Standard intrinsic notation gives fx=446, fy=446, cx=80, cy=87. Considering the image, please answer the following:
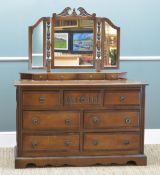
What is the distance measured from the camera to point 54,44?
3.94m

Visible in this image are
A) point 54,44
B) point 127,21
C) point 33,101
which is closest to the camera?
point 33,101

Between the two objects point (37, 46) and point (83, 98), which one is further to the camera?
point (37, 46)

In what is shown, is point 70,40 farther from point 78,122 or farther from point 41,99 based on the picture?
point 78,122

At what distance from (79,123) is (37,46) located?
82 cm

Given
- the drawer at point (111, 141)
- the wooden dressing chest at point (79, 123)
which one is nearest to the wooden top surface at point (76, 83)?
the wooden dressing chest at point (79, 123)

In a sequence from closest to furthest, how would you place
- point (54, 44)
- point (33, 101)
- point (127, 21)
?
point (33, 101)
point (54, 44)
point (127, 21)

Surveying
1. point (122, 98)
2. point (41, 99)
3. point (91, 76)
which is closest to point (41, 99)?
point (41, 99)

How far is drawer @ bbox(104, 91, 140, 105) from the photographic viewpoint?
3.65 metres

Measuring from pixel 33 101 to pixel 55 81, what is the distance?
0.31m

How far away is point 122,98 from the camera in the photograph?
12.0 feet

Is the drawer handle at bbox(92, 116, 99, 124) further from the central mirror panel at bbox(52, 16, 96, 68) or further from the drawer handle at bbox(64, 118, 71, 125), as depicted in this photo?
the central mirror panel at bbox(52, 16, 96, 68)

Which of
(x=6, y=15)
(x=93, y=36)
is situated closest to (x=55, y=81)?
(x=93, y=36)

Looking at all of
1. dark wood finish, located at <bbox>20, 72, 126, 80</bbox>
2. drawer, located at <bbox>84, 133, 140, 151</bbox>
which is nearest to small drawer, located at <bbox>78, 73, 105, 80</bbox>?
dark wood finish, located at <bbox>20, 72, 126, 80</bbox>

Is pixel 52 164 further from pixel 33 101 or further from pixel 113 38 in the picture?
pixel 113 38
